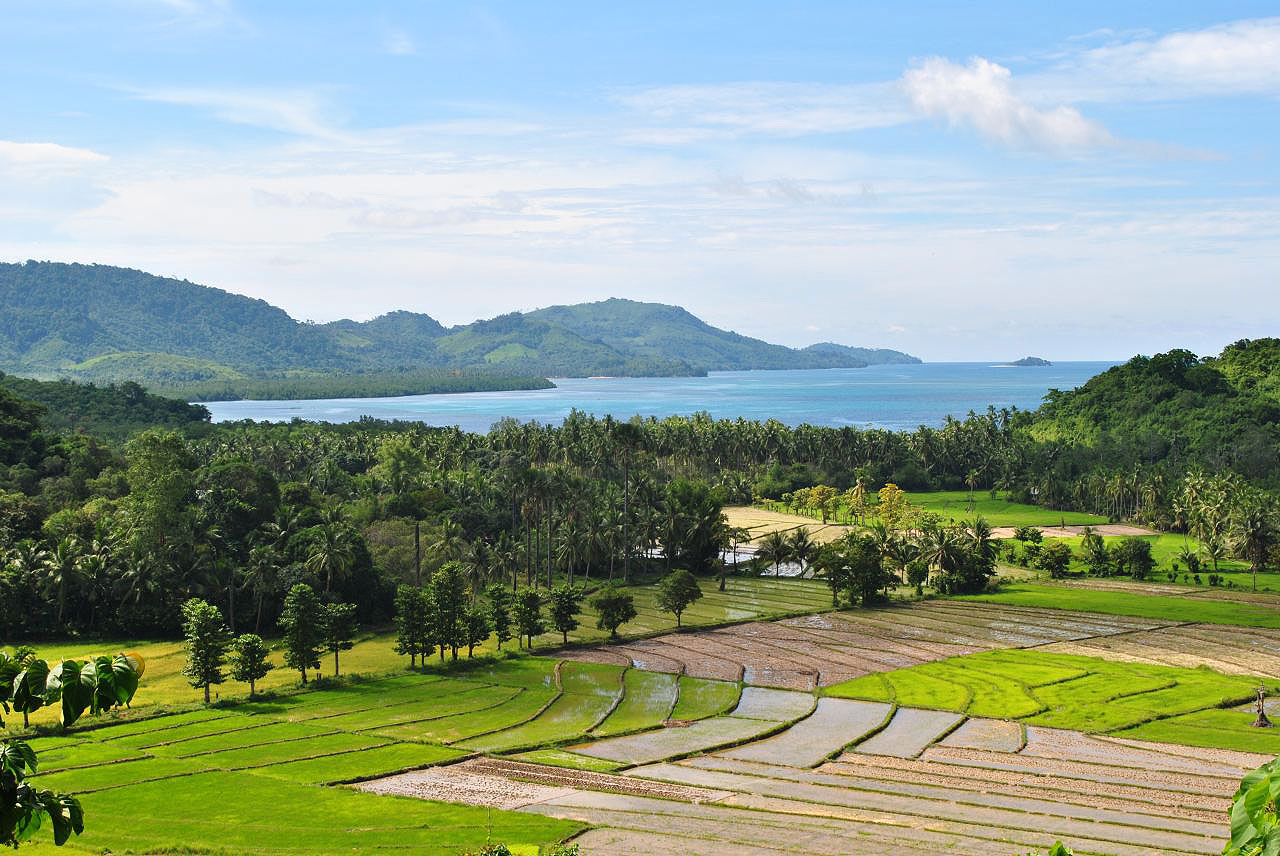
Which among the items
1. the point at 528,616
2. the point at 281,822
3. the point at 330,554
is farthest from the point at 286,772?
the point at 330,554

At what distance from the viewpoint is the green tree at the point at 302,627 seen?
67875 mm

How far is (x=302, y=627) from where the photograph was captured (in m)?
68.1

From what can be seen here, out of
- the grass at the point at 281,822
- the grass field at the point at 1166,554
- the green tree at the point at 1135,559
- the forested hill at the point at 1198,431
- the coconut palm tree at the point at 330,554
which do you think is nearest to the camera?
the grass at the point at 281,822

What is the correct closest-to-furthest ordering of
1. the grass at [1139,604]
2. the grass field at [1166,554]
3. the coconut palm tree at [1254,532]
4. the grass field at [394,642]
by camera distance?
the grass field at [394,642], the grass at [1139,604], the coconut palm tree at [1254,532], the grass field at [1166,554]

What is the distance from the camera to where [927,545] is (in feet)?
350

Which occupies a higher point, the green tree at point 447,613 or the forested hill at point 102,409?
the forested hill at point 102,409

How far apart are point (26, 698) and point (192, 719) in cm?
5764

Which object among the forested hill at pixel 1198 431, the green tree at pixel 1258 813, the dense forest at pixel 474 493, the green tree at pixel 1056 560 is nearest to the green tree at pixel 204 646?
the dense forest at pixel 474 493

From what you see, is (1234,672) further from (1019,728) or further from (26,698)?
(26,698)

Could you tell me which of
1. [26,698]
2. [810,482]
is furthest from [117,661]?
[810,482]

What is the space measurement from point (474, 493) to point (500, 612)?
46.1 m

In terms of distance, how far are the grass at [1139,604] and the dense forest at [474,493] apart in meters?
5.41

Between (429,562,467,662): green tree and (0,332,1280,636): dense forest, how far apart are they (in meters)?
7.50

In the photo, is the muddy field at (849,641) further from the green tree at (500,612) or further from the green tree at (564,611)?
the green tree at (500,612)
